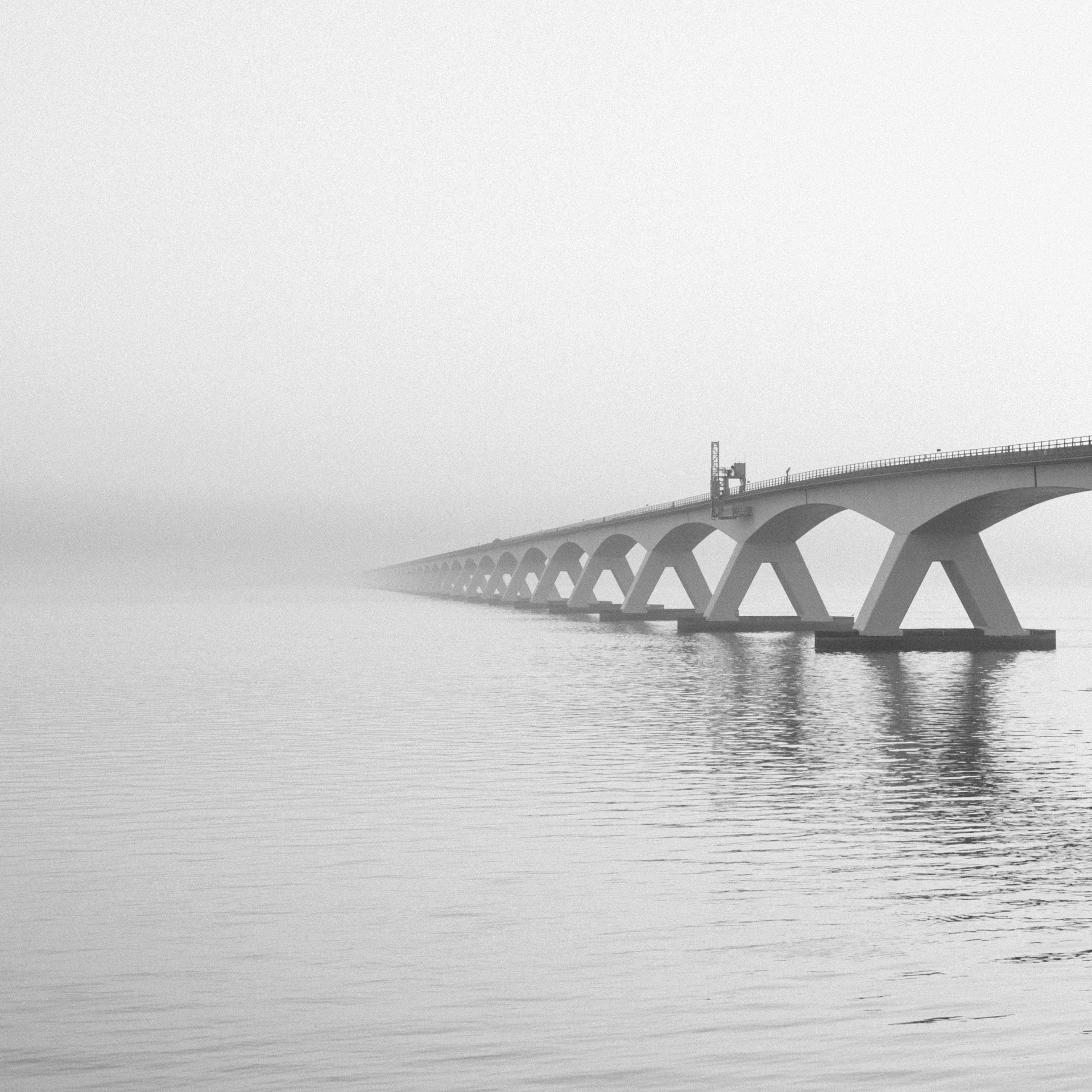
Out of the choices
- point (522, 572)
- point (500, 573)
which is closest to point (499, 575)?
point (500, 573)

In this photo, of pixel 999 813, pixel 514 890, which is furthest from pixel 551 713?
pixel 514 890

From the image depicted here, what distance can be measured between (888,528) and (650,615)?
45.3 m

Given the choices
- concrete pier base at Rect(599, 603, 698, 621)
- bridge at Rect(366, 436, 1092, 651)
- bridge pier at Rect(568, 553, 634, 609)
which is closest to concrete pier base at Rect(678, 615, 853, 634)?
bridge at Rect(366, 436, 1092, 651)

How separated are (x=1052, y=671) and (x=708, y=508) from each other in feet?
120

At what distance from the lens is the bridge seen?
54.3 meters

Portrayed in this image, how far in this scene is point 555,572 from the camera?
14538 cm

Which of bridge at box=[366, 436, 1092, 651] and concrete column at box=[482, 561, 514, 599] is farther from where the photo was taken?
concrete column at box=[482, 561, 514, 599]

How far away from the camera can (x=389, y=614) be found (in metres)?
129

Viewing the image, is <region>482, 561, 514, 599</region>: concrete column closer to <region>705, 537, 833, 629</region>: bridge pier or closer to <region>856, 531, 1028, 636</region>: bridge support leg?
<region>705, 537, 833, 629</region>: bridge pier

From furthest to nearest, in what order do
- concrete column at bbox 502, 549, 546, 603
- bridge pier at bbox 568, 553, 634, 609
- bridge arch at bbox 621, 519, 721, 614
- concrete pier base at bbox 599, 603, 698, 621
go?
concrete column at bbox 502, 549, 546, 603, bridge pier at bbox 568, 553, 634, 609, concrete pier base at bbox 599, 603, 698, 621, bridge arch at bbox 621, 519, 721, 614

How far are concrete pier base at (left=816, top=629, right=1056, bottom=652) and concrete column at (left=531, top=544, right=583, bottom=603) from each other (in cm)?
7509

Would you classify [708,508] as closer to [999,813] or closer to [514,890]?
[999,813]

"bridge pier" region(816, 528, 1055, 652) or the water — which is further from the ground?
"bridge pier" region(816, 528, 1055, 652)

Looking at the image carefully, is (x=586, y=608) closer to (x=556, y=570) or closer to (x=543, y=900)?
(x=556, y=570)
